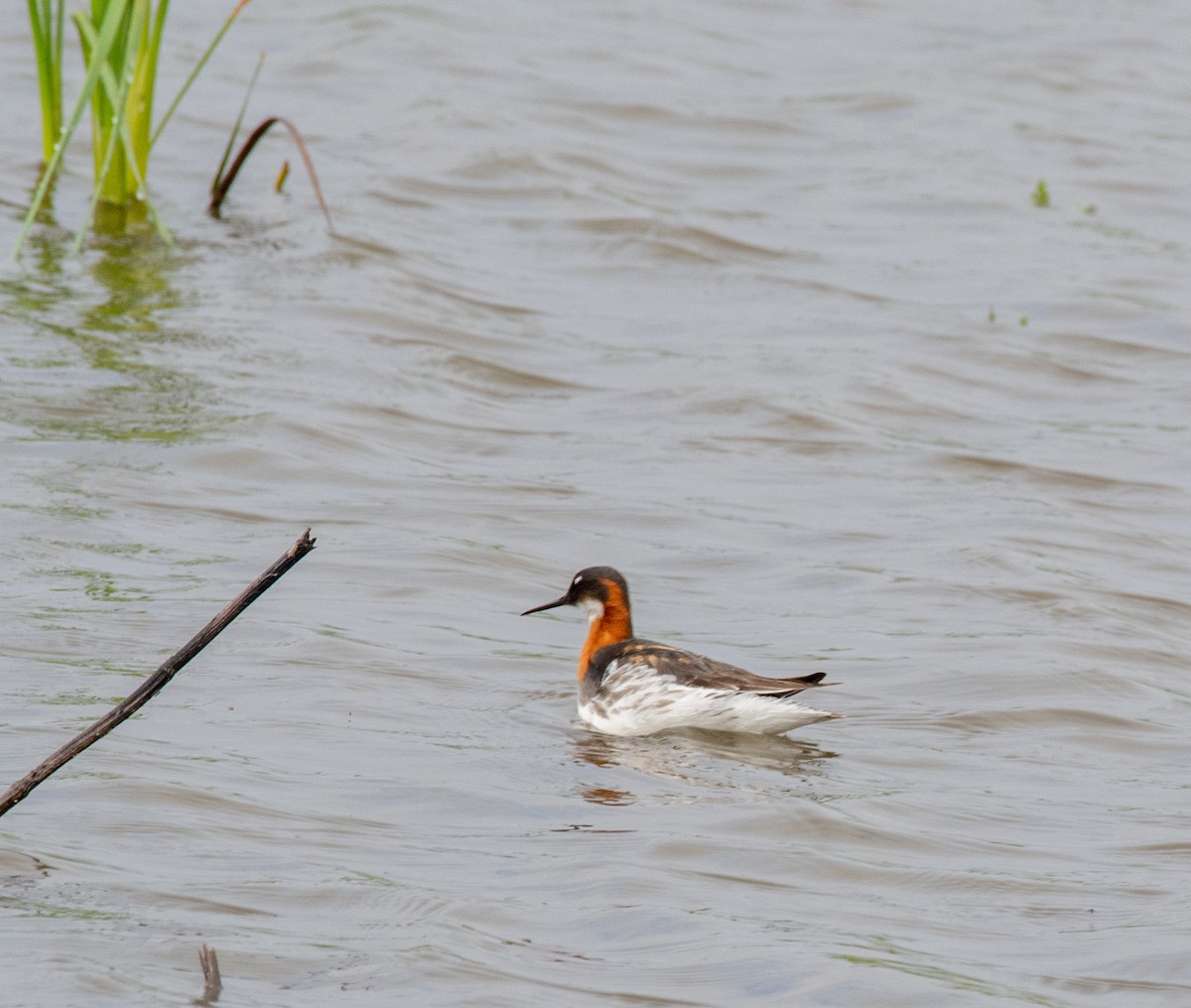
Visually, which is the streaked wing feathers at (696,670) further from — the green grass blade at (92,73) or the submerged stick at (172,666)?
the green grass blade at (92,73)

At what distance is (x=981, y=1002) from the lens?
492cm

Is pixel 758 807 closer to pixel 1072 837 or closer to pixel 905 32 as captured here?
pixel 1072 837

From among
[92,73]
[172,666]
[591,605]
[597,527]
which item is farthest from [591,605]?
[92,73]

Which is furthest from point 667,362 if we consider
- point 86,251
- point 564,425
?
point 86,251

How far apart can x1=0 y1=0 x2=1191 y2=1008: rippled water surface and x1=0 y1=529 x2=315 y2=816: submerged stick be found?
72cm

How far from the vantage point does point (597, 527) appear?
9312 mm

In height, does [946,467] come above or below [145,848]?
below

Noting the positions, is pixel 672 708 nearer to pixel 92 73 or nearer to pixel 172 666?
pixel 172 666

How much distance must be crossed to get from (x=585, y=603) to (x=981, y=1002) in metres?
3.40

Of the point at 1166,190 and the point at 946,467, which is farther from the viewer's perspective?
the point at 1166,190

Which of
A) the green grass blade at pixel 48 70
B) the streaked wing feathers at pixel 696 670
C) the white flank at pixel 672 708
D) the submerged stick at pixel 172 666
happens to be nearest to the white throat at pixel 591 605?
the streaked wing feathers at pixel 696 670

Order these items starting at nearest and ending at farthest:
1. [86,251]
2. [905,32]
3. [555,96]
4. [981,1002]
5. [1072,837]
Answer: [981,1002], [1072,837], [86,251], [555,96], [905,32]

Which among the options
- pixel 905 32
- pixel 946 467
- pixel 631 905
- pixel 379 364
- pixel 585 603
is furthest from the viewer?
pixel 905 32

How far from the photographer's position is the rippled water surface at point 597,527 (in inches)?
209
